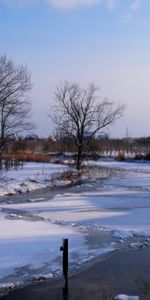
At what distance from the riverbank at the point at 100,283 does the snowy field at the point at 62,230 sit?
1.36 ft

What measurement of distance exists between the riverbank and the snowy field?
0.41 metres

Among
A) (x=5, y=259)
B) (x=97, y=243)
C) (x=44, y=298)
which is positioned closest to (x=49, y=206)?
(x=97, y=243)

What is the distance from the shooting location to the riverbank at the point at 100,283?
8555 millimetres

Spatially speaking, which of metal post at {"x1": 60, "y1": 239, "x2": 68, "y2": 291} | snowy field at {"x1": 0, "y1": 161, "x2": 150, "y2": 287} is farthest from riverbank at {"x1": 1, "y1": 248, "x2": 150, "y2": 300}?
snowy field at {"x1": 0, "y1": 161, "x2": 150, "y2": 287}

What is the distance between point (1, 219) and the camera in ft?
52.3

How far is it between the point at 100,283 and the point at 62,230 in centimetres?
507

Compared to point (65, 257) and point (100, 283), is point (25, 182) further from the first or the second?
point (65, 257)

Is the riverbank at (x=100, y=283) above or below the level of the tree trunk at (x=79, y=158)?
below

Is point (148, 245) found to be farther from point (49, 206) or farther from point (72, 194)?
point (72, 194)

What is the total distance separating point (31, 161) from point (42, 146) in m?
33.3

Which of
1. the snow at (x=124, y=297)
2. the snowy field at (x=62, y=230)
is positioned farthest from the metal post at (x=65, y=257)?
the snowy field at (x=62, y=230)

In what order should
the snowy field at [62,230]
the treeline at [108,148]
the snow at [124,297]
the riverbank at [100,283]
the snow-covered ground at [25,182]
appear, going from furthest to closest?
the treeline at [108,148]
the snow-covered ground at [25,182]
the snowy field at [62,230]
the riverbank at [100,283]
the snow at [124,297]

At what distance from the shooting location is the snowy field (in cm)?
1048

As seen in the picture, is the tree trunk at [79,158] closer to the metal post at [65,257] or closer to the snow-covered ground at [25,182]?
the snow-covered ground at [25,182]
